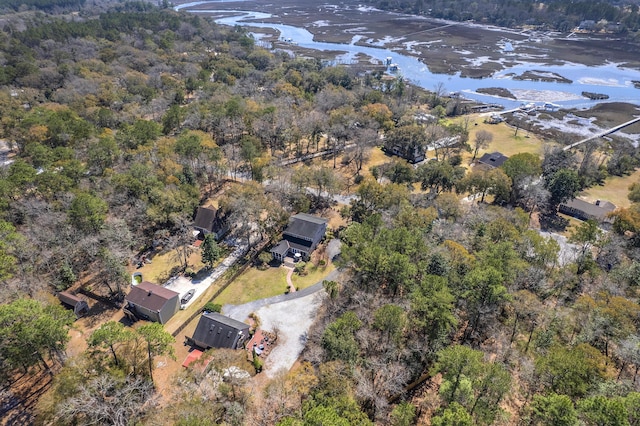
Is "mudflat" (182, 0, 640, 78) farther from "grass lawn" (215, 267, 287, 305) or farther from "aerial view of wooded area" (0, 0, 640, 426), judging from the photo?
"grass lawn" (215, 267, 287, 305)

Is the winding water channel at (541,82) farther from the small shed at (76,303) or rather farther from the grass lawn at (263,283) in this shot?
the small shed at (76,303)

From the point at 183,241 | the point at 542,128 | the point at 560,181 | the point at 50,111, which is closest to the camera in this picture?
the point at 183,241

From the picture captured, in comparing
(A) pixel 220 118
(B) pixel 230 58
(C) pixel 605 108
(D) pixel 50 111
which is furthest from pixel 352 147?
(C) pixel 605 108

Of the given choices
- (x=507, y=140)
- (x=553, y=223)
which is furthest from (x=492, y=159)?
(x=553, y=223)

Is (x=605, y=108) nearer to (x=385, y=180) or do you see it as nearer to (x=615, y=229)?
(x=615, y=229)

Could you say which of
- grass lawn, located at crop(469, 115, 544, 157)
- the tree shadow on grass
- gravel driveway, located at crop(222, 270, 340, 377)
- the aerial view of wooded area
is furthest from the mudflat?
gravel driveway, located at crop(222, 270, 340, 377)

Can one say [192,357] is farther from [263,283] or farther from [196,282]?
[263,283]
